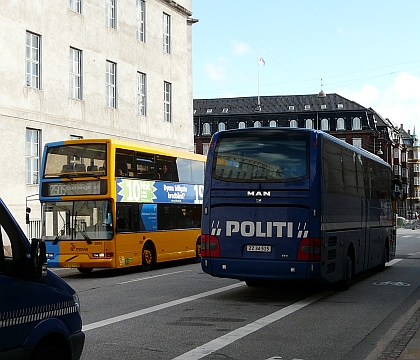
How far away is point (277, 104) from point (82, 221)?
96733 millimetres

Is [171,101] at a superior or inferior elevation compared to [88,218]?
superior

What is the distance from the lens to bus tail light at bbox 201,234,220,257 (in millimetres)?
14773

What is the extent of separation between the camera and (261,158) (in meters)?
14.7

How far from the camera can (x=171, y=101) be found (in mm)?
45344

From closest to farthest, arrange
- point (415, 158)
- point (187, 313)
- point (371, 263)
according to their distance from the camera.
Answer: point (187, 313)
point (371, 263)
point (415, 158)

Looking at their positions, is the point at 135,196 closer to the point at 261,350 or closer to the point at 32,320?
the point at 261,350

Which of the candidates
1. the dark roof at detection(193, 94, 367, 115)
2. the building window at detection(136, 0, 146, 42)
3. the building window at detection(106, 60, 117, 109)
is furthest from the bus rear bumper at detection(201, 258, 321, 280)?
the dark roof at detection(193, 94, 367, 115)

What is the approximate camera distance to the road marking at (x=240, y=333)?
30.5ft

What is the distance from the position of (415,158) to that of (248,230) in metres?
159

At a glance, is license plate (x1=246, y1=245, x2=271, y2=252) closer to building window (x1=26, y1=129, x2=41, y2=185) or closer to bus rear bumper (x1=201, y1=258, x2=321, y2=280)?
bus rear bumper (x1=201, y1=258, x2=321, y2=280)

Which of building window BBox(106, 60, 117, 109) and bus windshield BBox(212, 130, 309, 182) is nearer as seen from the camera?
bus windshield BBox(212, 130, 309, 182)

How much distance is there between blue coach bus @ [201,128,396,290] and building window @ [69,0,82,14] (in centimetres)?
A: 2287

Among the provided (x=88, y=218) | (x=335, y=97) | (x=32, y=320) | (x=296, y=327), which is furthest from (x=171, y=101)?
(x=335, y=97)

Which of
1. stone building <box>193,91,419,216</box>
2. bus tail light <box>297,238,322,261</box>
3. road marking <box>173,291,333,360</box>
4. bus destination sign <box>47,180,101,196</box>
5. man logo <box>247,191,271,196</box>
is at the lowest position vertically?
road marking <box>173,291,333,360</box>
